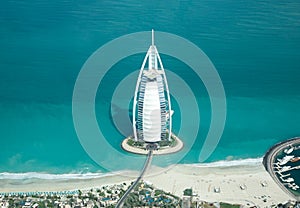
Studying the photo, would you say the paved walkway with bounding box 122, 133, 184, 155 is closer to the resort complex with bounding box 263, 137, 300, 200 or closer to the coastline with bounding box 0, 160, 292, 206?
the coastline with bounding box 0, 160, 292, 206

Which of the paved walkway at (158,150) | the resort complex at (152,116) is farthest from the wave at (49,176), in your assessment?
the resort complex at (152,116)

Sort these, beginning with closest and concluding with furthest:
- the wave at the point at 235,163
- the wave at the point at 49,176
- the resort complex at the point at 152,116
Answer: the wave at the point at 49,176, the wave at the point at 235,163, the resort complex at the point at 152,116

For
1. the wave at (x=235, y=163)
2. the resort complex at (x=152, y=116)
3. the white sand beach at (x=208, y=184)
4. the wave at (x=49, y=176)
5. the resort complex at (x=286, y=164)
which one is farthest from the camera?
the resort complex at (x=152, y=116)

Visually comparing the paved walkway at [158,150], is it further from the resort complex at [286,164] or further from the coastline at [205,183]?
the resort complex at [286,164]

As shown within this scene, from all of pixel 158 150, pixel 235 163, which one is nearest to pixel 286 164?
pixel 235 163

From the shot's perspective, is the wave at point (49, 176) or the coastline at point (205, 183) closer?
the coastline at point (205, 183)

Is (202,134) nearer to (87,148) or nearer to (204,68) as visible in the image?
(87,148)
